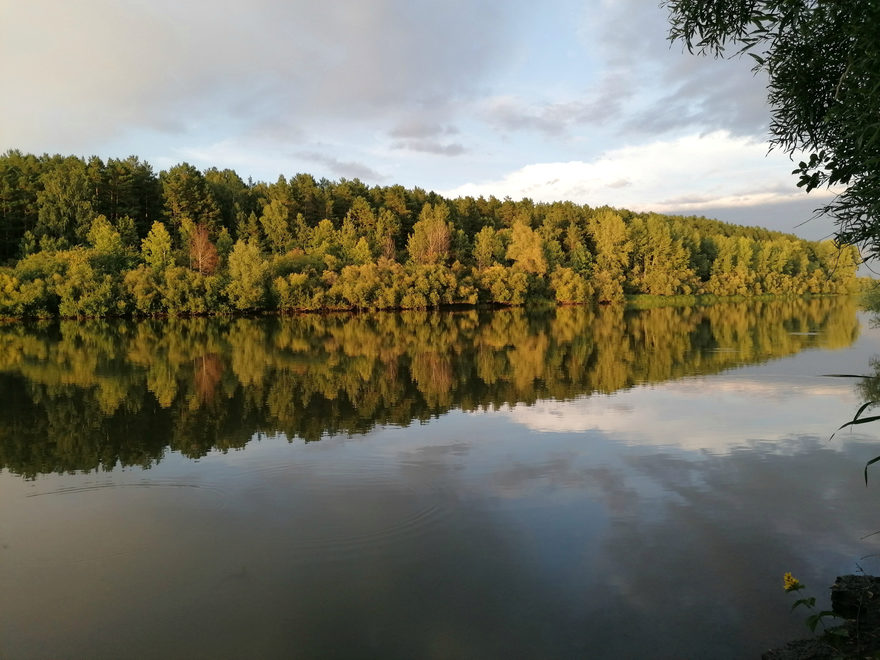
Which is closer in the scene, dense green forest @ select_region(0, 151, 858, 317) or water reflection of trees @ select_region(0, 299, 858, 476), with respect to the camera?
water reflection of trees @ select_region(0, 299, 858, 476)

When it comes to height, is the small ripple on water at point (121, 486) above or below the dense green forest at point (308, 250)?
below

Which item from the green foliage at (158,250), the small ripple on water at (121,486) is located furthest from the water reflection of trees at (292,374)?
the green foliage at (158,250)

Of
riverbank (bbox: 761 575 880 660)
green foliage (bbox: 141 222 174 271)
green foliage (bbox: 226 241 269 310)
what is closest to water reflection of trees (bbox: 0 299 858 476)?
riverbank (bbox: 761 575 880 660)

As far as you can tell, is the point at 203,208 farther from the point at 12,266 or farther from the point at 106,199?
the point at 12,266

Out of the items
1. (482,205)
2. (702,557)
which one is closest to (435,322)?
(702,557)

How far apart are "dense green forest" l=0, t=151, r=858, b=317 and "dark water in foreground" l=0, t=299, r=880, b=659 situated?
41.2 metres

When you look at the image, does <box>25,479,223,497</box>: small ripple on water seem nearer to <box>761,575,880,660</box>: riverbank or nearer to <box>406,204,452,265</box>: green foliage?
<box>761,575,880,660</box>: riverbank

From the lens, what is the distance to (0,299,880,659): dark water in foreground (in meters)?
5.82

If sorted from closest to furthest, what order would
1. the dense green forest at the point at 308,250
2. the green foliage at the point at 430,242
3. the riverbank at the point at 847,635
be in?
the riverbank at the point at 847,635, the dense green forest at the point at 308,250, the green foliage at the point at 430,242

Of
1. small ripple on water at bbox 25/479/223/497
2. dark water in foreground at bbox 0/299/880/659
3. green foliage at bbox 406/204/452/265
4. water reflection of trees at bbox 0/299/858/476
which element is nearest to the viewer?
dark water in foreground at bbox 0/299/880/659

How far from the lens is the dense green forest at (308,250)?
191ft

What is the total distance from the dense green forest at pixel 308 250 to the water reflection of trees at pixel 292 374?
1569 centimetres

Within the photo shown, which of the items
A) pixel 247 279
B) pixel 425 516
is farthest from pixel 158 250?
pixel 425 516

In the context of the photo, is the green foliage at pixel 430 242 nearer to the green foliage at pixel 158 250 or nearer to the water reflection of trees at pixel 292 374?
the green foliage at pixel 158 250
